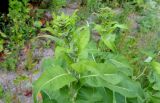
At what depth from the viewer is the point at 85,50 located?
6.96ft

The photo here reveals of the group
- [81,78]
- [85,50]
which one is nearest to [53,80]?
[81,78]

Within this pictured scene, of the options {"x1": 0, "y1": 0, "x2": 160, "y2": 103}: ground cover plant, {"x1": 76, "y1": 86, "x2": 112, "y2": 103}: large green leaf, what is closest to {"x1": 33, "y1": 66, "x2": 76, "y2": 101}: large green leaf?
{"x1": 0, "y1": 0, "x2": 160, "y2": 103}: ground cover plant

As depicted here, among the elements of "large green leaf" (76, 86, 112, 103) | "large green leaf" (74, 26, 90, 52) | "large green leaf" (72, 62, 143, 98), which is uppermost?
"large green leaf" (74, 26, 90, 52)

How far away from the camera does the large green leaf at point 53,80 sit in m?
1.94

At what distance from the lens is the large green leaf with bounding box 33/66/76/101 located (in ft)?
6.36

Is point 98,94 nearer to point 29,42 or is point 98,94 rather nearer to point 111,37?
point 111,37

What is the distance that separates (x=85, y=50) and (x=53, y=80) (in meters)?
0.31

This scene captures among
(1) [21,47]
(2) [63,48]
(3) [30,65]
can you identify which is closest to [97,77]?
(2) [63,48]

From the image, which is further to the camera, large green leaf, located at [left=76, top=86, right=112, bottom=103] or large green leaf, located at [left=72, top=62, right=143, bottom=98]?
large green leaf, located at [left=76, top=86, right=112, bottom=103]

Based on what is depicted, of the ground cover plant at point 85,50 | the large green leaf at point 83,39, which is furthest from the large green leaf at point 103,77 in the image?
the large green leaf at point 83,39

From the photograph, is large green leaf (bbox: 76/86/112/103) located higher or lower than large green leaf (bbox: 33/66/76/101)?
lower

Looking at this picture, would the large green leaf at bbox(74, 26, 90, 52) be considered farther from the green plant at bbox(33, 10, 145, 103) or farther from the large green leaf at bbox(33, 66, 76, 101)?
the large green leaf at bbox(33, 66, 76, 101)

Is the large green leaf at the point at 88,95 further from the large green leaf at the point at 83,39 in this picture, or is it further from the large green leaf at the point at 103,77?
the large green leaf at the point at 83,39

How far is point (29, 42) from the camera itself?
4.66m
